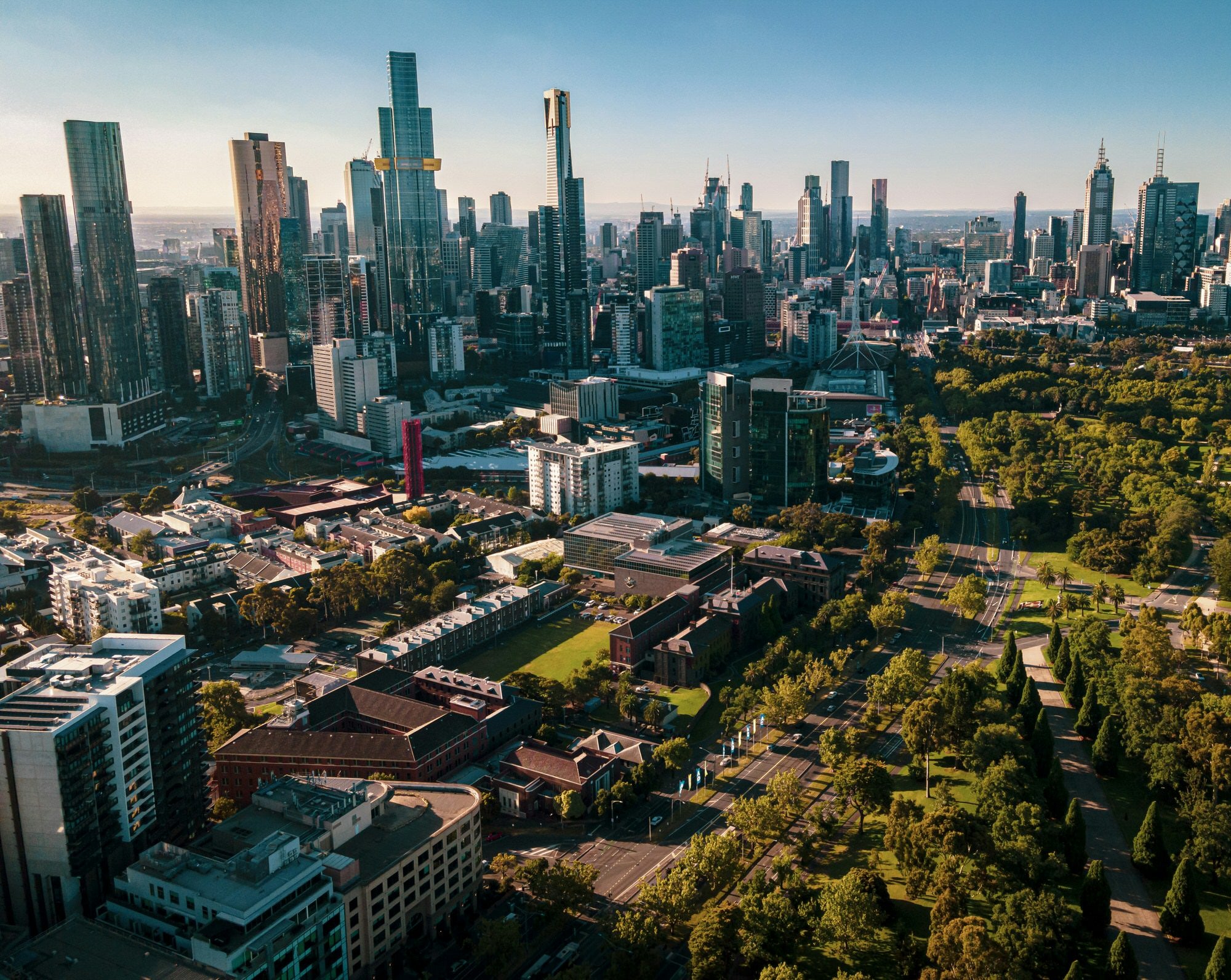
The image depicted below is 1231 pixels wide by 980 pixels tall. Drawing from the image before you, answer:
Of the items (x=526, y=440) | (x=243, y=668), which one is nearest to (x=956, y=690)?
(x=243, y=668)

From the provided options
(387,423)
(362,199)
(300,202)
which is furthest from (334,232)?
(387,423)

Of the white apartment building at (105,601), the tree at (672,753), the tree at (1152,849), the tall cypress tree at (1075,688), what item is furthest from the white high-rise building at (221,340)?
the tree at (1152,849)

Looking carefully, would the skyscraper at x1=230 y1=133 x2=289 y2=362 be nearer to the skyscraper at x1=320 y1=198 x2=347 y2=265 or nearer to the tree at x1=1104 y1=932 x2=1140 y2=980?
the skyscraper at x1=320 y1=198 x2=347 y2=265

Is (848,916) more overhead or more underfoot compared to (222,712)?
more underfoot

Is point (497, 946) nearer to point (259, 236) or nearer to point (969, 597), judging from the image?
point (969, 597)

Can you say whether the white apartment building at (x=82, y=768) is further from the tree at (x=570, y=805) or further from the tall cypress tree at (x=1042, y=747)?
the tall cypress tree at (x=1042, y=747)

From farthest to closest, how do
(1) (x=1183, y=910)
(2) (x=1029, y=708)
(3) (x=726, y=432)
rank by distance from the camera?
(3) (x=726, y=432), (2) (x=1029, y=708), (1) (x=1183, y=910)

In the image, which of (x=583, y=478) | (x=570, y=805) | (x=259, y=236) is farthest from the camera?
(x=259, y=236)

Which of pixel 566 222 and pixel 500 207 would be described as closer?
pixel 566 222
